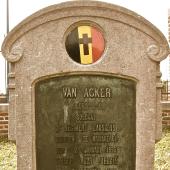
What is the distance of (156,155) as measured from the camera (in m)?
6.01

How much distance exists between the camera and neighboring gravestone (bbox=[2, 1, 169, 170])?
3535 mm

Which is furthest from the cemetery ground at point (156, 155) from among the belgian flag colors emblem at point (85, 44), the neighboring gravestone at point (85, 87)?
the belgian flag colors emblem at point (85, 44)

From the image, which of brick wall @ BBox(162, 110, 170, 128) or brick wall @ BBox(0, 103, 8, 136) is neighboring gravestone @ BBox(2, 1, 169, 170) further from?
brick wall @ BBox(162, 110, 170, 128)

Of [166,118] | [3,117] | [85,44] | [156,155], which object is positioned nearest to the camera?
[85,44]

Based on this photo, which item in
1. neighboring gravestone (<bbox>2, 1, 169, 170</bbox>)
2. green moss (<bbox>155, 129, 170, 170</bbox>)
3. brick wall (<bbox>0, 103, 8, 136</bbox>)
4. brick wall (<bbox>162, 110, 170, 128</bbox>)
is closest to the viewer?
neighboring gravestone (<bbox>2, 1, 169, 170</bbox>)

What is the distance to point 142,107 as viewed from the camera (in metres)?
3.62

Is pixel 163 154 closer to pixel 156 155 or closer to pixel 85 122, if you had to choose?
pixel 156 155

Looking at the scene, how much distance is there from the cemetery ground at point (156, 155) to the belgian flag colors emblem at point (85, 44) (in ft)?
8.31

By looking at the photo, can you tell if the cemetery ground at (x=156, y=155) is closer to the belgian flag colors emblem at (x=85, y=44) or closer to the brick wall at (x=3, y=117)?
the brick wall at (x=3, y=117)

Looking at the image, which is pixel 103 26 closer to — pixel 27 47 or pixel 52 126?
pixel 27 47

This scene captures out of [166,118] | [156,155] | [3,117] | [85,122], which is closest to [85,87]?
[85,122]

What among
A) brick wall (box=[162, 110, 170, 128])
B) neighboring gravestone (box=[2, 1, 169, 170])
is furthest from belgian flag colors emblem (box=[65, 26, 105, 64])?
brick wall (box=[162, 110, 170, 128])

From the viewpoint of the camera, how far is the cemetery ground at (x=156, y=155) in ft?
18.3

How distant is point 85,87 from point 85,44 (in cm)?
41
